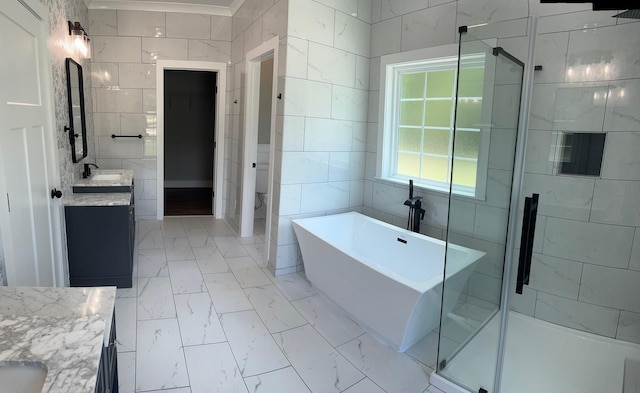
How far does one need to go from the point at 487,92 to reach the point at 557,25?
0.84 m

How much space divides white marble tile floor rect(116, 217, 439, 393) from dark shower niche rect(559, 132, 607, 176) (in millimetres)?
1494

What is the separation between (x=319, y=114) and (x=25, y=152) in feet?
7.63

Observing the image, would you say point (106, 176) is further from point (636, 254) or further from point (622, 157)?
point (636, 254)

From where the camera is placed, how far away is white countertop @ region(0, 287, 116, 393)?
91cm

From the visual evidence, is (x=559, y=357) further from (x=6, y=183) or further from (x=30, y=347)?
(x=6, y=183)

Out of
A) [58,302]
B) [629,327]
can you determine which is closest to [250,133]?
[58,302]

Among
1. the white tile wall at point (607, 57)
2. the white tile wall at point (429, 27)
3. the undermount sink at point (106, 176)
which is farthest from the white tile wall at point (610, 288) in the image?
the undermount sink at point (106, 176)

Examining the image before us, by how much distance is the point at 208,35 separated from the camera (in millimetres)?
5172

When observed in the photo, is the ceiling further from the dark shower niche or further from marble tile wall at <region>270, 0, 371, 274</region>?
the dark shower niche

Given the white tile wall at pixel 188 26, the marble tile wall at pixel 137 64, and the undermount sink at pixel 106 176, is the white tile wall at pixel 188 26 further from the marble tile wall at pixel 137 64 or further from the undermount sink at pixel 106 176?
the undermount sink at pixel 106 176

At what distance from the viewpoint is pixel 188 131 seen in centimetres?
803

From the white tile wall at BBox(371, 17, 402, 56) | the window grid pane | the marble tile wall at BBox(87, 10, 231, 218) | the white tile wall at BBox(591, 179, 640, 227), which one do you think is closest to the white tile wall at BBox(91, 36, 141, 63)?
the marble tile wall at BBox(87, 10, 231, 218)

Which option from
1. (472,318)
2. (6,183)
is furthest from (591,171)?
(6,183)

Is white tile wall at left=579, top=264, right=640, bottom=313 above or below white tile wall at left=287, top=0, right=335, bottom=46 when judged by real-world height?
below
